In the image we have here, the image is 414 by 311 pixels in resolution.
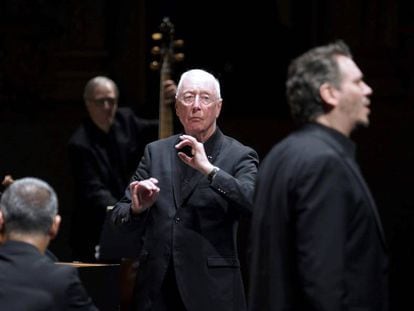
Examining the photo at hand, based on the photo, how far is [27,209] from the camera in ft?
12.6

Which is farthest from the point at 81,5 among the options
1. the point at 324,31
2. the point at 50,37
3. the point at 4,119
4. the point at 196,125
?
the point at 196,125

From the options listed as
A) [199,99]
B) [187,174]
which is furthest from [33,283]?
[199,99]

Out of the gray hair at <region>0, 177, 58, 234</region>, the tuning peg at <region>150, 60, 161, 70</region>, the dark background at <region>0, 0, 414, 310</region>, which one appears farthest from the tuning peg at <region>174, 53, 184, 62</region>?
the gray hair at <region>0, 177, 58, 234</region>

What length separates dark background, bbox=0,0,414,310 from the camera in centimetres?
809

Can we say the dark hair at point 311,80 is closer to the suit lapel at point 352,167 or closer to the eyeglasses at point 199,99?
the suit lapel at point 352,167

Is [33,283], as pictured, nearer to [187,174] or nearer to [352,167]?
[352,167]

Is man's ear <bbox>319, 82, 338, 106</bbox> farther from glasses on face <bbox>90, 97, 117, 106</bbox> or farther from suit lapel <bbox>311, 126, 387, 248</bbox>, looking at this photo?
glasses on face <bbox>90, 97, 117, 106</bbox>

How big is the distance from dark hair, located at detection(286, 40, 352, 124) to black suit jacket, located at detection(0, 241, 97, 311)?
86 centimetres

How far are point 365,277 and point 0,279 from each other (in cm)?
109

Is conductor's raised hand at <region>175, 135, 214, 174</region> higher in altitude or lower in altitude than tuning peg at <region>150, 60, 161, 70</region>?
lower

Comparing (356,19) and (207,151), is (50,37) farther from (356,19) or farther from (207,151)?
(207,151)

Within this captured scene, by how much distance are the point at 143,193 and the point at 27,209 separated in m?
0.87

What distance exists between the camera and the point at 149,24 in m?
8.25

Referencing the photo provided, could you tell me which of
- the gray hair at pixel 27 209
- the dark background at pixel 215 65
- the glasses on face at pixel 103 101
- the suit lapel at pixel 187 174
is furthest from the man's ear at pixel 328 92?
the dark background at pixel 215 65
